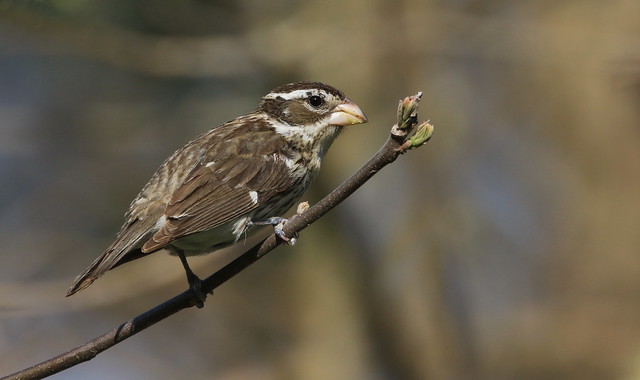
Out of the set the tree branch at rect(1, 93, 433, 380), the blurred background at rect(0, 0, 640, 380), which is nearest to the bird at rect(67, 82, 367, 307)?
the tree branch at rect(1, 93, 433, 380)

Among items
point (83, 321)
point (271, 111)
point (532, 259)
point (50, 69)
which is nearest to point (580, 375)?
point (532, 259)

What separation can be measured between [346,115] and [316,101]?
26 centimetres

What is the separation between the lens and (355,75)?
10172mm

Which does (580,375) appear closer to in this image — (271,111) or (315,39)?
(315,39)

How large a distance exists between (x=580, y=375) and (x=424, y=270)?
2.41 m

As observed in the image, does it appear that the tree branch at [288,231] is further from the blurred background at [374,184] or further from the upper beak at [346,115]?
the blurred background at [374,184]

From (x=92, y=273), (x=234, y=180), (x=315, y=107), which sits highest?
(x=315, y=107)

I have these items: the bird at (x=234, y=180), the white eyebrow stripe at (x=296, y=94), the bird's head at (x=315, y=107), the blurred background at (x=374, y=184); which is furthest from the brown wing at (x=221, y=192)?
the blurred background at (x=374, y=184)

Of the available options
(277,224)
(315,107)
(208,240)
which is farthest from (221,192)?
(315,107)

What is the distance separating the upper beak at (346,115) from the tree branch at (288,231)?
143cm

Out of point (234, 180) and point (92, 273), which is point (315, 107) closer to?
point (234, 180)

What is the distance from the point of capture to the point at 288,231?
14.4ft

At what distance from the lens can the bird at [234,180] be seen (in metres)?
5.21

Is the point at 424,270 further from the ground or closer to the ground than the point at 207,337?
further from the ground
